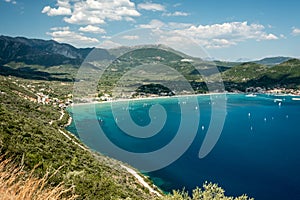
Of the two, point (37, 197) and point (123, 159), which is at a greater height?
point (37, 197)

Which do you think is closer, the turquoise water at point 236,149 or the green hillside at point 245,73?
the turquoise water at point 236,149

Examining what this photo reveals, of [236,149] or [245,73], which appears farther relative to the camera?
[245,73]

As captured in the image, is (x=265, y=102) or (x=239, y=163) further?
(x=265, y=102)

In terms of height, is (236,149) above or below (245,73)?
below

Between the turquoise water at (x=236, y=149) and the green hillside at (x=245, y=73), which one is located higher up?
the green hillside at (x=245, y=73)

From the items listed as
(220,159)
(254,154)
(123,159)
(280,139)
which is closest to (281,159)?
(254,154)

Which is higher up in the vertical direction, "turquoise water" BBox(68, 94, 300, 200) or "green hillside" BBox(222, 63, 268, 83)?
"green hillside" BBox(222, 63, 268, 83)

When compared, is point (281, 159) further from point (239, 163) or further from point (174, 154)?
point (174, 154)

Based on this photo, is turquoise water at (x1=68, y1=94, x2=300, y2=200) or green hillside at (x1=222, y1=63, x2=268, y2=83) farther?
green hillside at (x1=222, y1=63, x2=268, y2=83)
